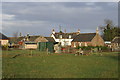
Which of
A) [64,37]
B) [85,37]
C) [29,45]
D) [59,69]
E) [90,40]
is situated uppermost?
[64,37]

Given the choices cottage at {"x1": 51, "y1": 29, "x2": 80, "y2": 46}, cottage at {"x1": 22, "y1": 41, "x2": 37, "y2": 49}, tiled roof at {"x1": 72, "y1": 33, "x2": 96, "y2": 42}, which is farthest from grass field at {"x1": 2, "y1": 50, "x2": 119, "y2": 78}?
cottage at {"x1": 51, "y1": 29, "x2": 80, "y2": 46}

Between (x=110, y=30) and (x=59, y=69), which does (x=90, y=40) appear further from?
(x=59, y=69)

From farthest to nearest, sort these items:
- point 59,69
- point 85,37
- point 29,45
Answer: point 85,37, point 29,45, point 59,69

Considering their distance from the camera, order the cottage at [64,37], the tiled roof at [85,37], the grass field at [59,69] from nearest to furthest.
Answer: the grass field at [59,69] < the tiled roof at [85,37] < the cottage at [64,37]

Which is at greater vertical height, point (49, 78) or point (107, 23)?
point (107, 23)

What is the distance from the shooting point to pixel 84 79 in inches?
502

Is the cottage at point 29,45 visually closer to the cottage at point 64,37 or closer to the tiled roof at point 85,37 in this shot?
the tiled roof at point 85,37

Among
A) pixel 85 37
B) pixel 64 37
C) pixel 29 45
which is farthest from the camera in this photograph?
pixel 64 37

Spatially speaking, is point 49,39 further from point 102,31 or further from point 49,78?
point 49,78

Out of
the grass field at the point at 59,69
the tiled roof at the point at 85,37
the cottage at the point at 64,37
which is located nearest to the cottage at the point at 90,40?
the tiled roof at the point at 85,37

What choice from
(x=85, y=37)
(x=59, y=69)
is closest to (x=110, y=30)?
(x=85, y=37)

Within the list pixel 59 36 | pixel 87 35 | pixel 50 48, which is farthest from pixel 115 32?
pixel 50 48

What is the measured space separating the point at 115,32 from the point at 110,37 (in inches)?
195

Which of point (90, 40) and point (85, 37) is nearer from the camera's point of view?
point (90, 40)
